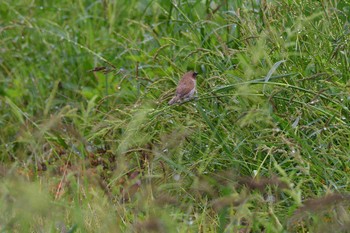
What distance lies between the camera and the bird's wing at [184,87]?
397 cm

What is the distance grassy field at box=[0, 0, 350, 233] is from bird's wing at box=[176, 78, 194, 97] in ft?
0.20

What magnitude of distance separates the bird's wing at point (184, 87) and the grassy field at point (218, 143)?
0.06m

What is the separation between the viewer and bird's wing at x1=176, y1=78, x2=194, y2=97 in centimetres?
397

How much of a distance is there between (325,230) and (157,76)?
2354mm

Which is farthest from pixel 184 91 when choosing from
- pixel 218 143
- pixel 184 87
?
pixel 218 143

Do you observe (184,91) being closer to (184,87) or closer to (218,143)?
(184,87)

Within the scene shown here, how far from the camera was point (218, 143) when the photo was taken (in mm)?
3943

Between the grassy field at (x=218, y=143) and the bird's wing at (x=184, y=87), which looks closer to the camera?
the grassy field at (x=218, y=143)

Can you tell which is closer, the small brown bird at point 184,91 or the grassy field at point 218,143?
the grassy field at point 218,143

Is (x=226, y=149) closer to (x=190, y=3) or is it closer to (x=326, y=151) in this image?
(x=326, y=151)

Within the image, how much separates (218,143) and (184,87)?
0.28 m

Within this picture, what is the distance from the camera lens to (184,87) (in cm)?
402

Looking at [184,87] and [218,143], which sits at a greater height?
[184,87]

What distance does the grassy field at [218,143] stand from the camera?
3.25 m
